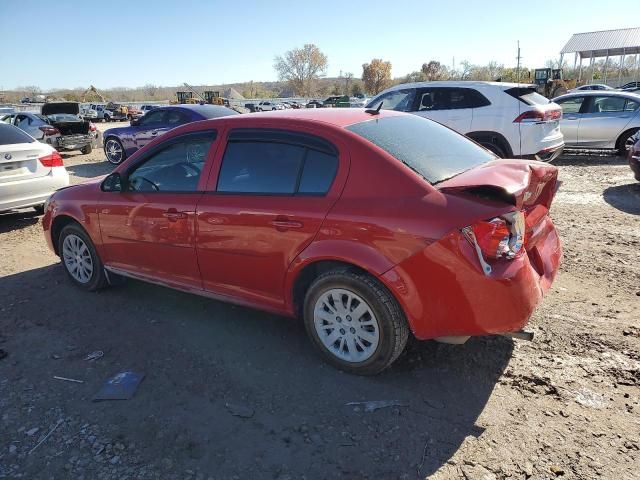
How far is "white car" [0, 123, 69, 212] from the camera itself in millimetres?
6879

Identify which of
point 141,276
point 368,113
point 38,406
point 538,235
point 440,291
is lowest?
point 38,406

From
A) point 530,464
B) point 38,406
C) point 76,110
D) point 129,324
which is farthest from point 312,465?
point 76,110

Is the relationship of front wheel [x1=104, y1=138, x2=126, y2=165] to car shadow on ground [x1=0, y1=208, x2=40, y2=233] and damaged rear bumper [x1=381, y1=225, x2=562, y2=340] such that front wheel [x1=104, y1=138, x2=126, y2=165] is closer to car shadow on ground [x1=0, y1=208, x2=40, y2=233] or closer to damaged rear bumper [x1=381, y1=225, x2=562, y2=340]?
car shadow on ground [x1=0, y1=208, x2=40, y2=233]

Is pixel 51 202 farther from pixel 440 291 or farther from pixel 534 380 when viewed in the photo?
pixel 534 380

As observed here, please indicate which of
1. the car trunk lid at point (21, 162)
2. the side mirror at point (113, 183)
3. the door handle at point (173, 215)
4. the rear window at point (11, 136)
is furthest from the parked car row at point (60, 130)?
the door handle at point (173, 215)

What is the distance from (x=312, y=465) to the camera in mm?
2500

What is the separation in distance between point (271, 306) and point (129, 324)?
4.62 feet

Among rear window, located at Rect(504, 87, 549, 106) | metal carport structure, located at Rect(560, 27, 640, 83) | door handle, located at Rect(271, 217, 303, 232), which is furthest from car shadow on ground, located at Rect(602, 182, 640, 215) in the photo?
metal carport structure, located at Rect(560, 27, 640, 83)

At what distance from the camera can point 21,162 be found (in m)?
7.07

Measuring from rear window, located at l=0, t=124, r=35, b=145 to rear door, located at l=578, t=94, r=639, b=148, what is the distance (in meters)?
11.6

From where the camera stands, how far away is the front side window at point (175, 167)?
3.84 m

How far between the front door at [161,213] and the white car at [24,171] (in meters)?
3.46

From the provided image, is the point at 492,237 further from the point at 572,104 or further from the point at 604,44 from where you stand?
Answer: the point at 604,44

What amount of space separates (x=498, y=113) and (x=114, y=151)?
9.60 metres
